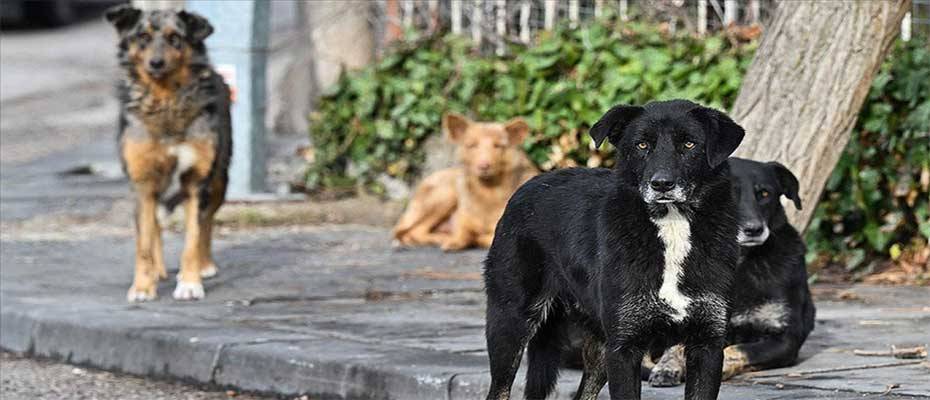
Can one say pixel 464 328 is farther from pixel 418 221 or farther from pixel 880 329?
pixel 418 221

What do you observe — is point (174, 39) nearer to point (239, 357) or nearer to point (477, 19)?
point (239, 357)

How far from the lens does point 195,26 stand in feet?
28.3

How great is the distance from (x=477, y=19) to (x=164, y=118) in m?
4.18

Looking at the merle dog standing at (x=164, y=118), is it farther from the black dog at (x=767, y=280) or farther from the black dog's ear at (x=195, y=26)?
the black dog at (x=767, y=280)

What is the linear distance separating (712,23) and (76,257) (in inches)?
184

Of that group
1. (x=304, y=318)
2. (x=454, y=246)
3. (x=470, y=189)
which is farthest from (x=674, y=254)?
(x=470, y=189)

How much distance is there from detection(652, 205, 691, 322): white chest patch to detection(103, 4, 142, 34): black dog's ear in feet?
14.9

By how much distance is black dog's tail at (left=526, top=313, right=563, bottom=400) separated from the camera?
17.4 feet

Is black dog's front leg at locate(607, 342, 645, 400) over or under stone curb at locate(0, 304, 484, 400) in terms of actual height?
over

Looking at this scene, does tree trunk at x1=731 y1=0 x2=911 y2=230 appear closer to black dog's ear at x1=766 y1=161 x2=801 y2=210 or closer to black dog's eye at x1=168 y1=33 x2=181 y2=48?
black dog's ear at x1=766 y1=161 x2=801 y2=210

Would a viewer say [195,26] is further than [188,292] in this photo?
Yes

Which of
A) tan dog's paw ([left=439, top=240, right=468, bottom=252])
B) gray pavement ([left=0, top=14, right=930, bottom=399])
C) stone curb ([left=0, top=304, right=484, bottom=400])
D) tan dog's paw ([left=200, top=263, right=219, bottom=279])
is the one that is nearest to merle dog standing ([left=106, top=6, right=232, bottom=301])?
tan dog's paw ([left=200, top=263, right=219, bottom=279])

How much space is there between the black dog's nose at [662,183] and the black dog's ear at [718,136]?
175mm

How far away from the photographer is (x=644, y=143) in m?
4.62
